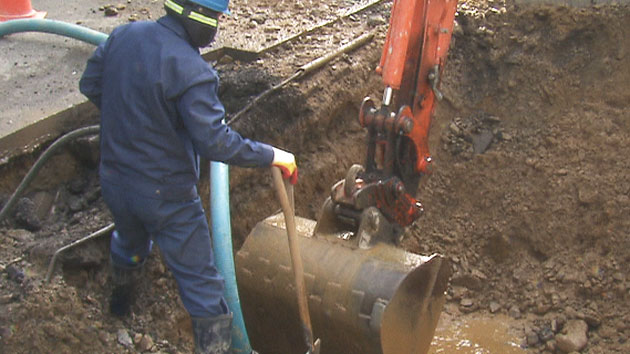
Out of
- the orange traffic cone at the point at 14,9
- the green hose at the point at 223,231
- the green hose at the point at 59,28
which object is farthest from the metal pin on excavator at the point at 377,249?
the orange traffic cone at the point at 14,9

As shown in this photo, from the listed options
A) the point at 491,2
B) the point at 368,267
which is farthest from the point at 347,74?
the point at 368,267

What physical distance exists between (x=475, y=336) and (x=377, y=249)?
1690 millimetres

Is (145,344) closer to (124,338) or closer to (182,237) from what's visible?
(124,338)

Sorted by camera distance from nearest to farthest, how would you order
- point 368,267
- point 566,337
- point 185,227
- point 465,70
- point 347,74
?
point 185,227, point 368,267, point 566,337, point 347,74, point 465,70

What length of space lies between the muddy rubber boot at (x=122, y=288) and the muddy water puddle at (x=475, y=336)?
2.08 metres

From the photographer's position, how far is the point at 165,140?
301cm

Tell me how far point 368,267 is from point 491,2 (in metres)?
3.28

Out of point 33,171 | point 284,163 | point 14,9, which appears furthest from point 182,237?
point 14,9

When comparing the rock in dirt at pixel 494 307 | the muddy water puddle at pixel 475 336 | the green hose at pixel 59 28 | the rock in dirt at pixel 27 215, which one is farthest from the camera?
the rock in dirt at pixel 494 307

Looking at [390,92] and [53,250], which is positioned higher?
[390,92]

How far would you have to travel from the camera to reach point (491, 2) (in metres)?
5.82

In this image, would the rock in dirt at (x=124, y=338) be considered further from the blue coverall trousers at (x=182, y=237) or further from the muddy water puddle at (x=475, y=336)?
the muddy water puddle at (x=475, y=336)

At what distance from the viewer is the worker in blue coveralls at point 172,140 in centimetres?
288

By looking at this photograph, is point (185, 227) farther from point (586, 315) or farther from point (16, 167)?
point (586, 315)
